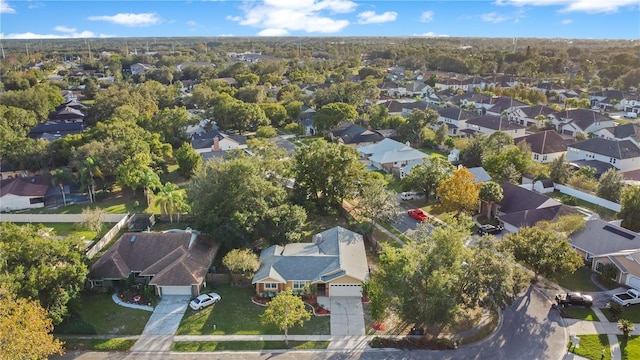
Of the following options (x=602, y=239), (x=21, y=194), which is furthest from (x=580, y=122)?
(x=21, y=194)

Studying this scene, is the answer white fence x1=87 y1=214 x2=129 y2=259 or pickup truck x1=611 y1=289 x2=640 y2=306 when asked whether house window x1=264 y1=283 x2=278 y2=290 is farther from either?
pickup truck x1=611 y1=289 x2=640 y2=306

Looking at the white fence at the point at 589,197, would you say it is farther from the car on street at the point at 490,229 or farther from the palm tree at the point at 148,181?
the palm tree at the point at 148,181

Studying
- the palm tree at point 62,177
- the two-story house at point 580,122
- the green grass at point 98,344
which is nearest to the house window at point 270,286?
the green grass at point 98,344

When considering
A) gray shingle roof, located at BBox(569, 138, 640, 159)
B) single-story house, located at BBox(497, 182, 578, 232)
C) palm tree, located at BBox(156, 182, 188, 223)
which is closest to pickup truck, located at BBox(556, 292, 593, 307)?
single-story house, located at BBox(497, 182, 578, 232)

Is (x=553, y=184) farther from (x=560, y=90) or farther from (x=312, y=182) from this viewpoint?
(x=560, y=90)

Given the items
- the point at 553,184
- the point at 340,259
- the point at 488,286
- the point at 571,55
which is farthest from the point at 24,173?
the point at 571,55

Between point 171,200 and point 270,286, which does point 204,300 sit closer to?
point 270,286
